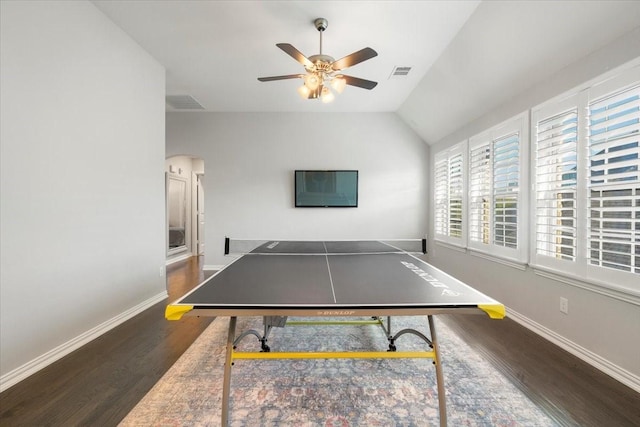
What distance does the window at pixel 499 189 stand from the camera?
2.58 meters

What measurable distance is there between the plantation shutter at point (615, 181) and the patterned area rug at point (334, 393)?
46.4 inches

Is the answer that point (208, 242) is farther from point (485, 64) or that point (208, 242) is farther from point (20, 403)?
point (485, 64)

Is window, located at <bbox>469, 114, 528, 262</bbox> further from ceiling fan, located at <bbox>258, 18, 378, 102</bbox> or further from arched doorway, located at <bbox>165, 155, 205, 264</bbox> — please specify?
arched doorway, located at <bbox>165, 155, 205, 264</bbox>

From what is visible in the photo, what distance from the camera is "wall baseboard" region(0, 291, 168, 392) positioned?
1.64 metres

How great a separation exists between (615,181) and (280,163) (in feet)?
13.7

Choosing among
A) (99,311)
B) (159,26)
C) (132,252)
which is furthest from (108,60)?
(99,311)

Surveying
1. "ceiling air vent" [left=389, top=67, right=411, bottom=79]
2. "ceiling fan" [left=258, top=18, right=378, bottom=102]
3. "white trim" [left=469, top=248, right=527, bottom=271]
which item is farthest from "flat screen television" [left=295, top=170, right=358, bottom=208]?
"ceiling fan" [left=258, top=18, right=378, bottom=102]

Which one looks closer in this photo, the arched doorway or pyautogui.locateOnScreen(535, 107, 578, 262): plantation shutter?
pyautogui.locateOnScreen(535, 107, 578, 262): plantation shutter

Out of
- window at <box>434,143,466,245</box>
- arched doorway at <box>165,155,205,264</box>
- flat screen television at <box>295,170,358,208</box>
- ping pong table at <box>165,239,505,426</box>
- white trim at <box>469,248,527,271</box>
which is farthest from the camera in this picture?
arched doorway at <box>165,155,205,264</box>

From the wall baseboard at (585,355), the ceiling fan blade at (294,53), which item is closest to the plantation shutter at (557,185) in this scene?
the wall baseboard at (585,355)

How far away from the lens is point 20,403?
4.89 ft

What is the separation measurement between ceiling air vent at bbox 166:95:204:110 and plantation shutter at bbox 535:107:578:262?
4.67 metres

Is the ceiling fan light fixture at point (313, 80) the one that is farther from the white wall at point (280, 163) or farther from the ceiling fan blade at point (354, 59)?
the white wall at point (280, 163)

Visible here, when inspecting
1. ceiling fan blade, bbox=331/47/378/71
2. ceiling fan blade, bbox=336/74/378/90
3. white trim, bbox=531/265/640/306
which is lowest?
white trim, bbox=531/265/640/306
